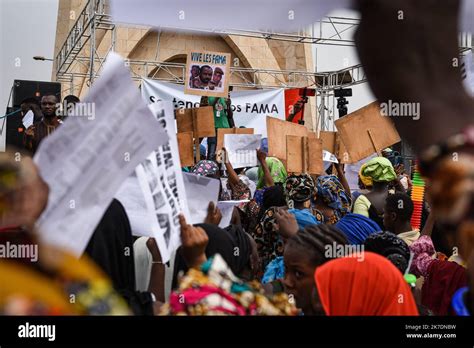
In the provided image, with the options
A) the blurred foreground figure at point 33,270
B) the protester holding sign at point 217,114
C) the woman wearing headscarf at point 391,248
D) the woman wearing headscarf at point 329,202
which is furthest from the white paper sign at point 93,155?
the protester holding sign at point 217,114

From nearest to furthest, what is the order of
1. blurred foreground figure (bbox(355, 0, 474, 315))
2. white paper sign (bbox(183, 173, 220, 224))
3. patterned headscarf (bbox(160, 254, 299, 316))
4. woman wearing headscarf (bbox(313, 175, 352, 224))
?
blurred foreground figure (bbox(355, 0, 474, 315)) → patterned headscarf (bbox(160, 254, 299, 316)) → white paper sign (bbox(183, 173, 220, 224)) → woman wearing headscarf (bbox(313, 175, 352, 224))

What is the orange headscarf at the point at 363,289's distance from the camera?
216cm

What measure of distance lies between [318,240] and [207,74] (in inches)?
194

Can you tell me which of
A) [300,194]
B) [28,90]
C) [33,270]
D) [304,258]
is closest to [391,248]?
[304,258]

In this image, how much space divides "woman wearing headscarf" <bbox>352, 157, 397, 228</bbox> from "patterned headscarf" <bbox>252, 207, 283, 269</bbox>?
3.80ft

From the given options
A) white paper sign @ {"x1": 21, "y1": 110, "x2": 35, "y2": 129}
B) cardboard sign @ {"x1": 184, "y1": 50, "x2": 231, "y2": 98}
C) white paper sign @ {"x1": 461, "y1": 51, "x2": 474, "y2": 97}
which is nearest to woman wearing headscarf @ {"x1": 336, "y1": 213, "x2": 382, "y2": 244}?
white paper sign @ {"x1": 461, "y1": 51, "x2": 474, "y2": 97}

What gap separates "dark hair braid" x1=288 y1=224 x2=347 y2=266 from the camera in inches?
105

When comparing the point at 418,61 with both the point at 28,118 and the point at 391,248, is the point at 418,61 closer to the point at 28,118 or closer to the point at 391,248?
the point at 391,248

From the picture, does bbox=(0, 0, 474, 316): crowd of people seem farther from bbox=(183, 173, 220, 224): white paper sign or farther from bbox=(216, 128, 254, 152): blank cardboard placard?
bbox=(216, 128, 254, 152): blank cardboard placard

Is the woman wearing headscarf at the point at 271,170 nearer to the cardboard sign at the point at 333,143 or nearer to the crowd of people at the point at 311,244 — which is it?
the crowd of people at the point at 311,244

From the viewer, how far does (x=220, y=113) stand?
789 centimetres
